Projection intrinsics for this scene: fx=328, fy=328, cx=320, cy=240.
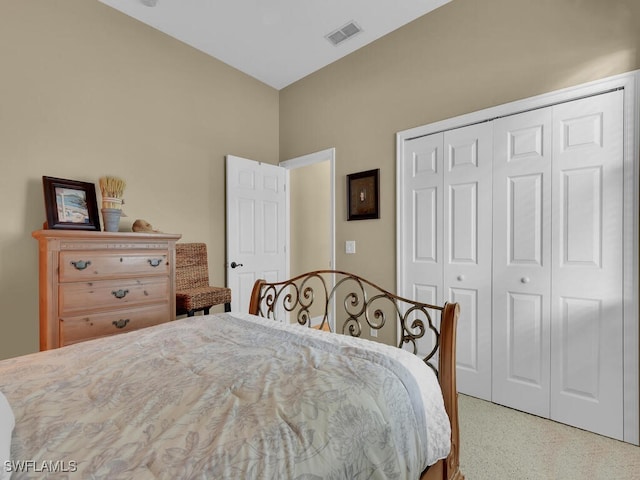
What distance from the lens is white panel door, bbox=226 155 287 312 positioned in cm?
341

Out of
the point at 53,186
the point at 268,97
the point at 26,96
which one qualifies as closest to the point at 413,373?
the point at 53,186

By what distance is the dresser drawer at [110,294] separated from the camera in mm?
2062

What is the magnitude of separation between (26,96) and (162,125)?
94 cm

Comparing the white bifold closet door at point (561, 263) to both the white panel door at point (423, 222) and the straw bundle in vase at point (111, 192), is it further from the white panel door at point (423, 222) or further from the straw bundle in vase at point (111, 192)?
the straw bundle in vase at point (111, 192)

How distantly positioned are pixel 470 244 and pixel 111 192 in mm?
2747

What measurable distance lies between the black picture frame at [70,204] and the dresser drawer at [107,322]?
68 cm

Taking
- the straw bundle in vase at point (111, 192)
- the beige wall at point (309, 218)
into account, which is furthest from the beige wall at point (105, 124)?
the beige wall at point (309, 218)

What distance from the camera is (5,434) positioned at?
606 mm

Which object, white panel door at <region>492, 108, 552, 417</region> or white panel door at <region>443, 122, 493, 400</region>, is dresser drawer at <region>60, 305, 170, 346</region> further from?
white panel door at <region>492, 108, 552, 417</region>

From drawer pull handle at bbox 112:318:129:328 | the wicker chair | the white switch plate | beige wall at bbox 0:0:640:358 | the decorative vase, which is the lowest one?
drawer pull handle at bbox 112:318:129:328

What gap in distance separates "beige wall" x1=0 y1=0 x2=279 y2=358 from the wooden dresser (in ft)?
1.47

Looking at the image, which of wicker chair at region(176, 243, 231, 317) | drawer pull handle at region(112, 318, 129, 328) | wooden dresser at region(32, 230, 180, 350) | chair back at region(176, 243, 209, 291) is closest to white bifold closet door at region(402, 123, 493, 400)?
wicker chair at region(176, 243, 231, 317)

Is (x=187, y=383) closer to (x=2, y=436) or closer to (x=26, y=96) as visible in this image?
(x=2, y=436)

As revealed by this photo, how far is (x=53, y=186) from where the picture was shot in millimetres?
2326
